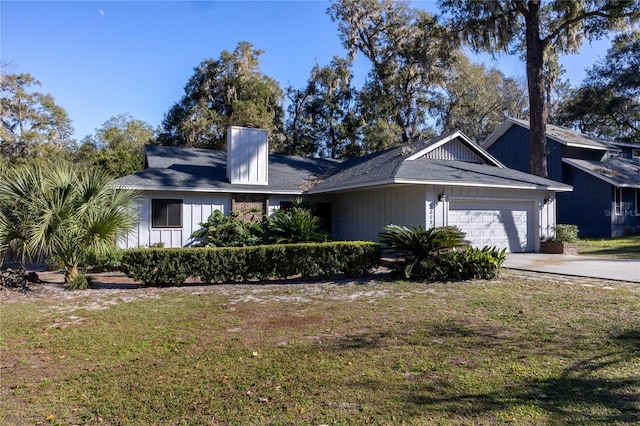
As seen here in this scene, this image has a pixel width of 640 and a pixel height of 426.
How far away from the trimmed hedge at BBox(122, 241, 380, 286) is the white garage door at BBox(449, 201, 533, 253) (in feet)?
15.9

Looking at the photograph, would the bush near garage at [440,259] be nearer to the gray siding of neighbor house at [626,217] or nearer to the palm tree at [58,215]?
the palm tree at [58,215]

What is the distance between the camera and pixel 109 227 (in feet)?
29.6

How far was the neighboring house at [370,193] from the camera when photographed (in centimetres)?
1296

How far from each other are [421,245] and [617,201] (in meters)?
19.2

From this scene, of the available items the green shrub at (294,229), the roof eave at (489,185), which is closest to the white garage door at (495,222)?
the roof eave at (489,185)

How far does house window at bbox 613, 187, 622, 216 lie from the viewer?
22.0 metres

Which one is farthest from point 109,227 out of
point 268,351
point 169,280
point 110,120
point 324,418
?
point 110,120

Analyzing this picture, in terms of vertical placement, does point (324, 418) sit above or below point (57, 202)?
below

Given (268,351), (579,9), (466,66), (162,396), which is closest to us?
(162,396)

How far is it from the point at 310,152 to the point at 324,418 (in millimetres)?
29406

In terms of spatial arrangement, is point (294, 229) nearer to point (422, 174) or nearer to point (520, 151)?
point (422, 174)

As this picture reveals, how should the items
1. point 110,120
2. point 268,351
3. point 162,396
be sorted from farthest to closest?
point 110,120, point 268,351, point 162,396

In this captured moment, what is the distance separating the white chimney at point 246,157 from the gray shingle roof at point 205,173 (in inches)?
14.5

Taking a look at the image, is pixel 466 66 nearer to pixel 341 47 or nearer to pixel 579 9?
pixel 341 47
